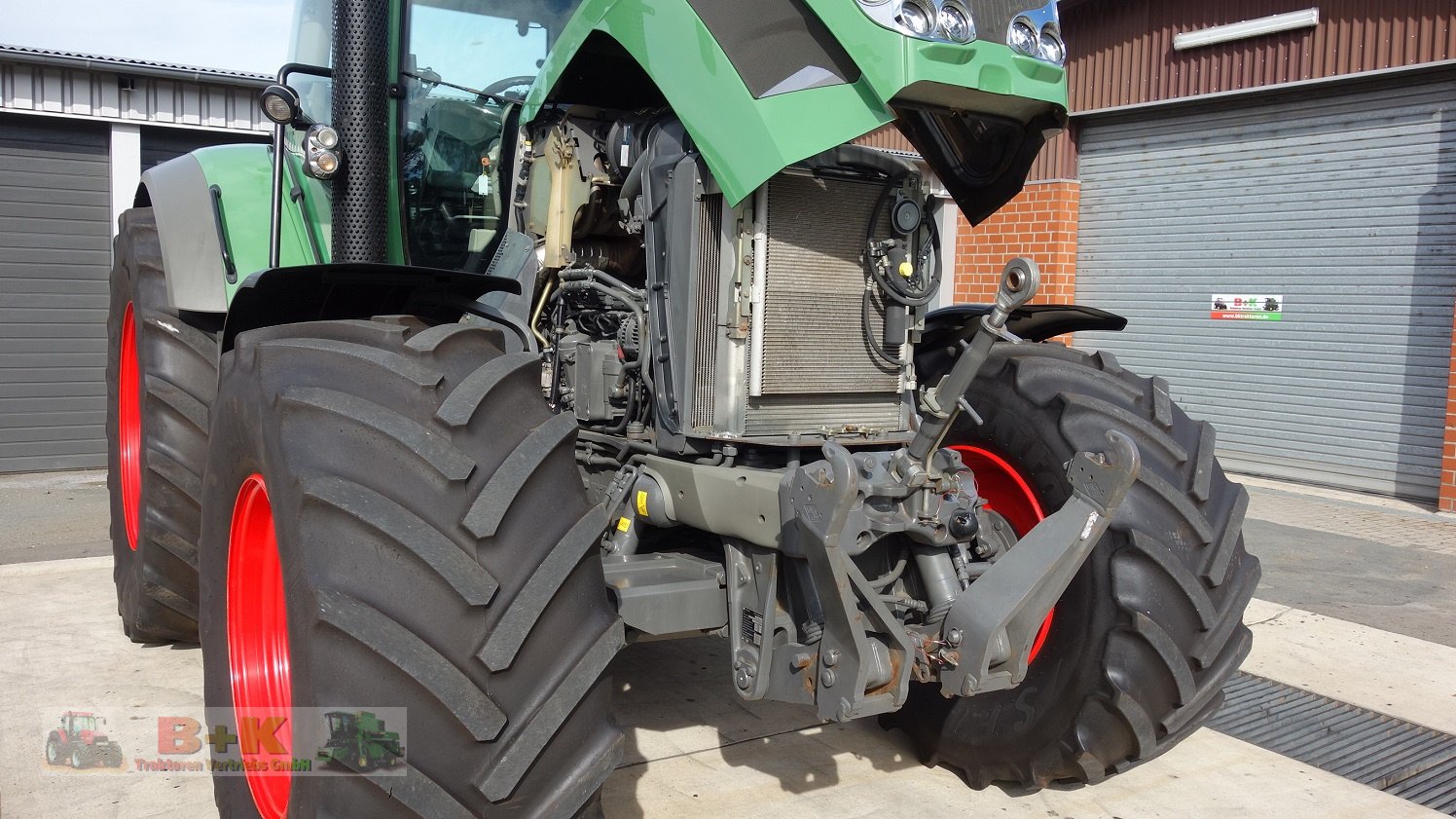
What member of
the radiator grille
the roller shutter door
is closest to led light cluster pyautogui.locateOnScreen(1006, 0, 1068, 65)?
the radiator grille

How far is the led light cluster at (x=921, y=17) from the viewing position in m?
2.52

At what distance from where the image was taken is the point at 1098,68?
10.4 metres

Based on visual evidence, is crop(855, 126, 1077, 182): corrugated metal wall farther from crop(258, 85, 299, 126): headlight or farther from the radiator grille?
the radiator grille

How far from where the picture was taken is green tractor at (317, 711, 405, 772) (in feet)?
6.63

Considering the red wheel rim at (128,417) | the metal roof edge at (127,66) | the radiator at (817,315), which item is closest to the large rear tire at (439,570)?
the radiator at (817,315)

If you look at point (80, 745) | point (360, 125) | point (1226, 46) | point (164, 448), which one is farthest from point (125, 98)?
point (1226, 46)

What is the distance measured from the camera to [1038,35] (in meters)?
2.79

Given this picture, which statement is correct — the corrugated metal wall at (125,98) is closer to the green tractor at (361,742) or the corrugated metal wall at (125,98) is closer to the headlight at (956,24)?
the headlight at (956,24)

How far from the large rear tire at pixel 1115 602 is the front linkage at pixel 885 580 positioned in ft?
1.38

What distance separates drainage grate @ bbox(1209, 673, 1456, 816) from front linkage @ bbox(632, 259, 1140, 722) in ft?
5.80

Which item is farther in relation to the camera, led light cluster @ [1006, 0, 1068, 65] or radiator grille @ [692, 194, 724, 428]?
radiator grille @ [692, 194, 724, 428]

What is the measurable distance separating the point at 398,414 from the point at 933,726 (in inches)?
77.6

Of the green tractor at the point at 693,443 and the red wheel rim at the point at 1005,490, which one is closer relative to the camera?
the green tractor at the point at 693,443

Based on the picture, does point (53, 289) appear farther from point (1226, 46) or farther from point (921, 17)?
point (1226, 46)
